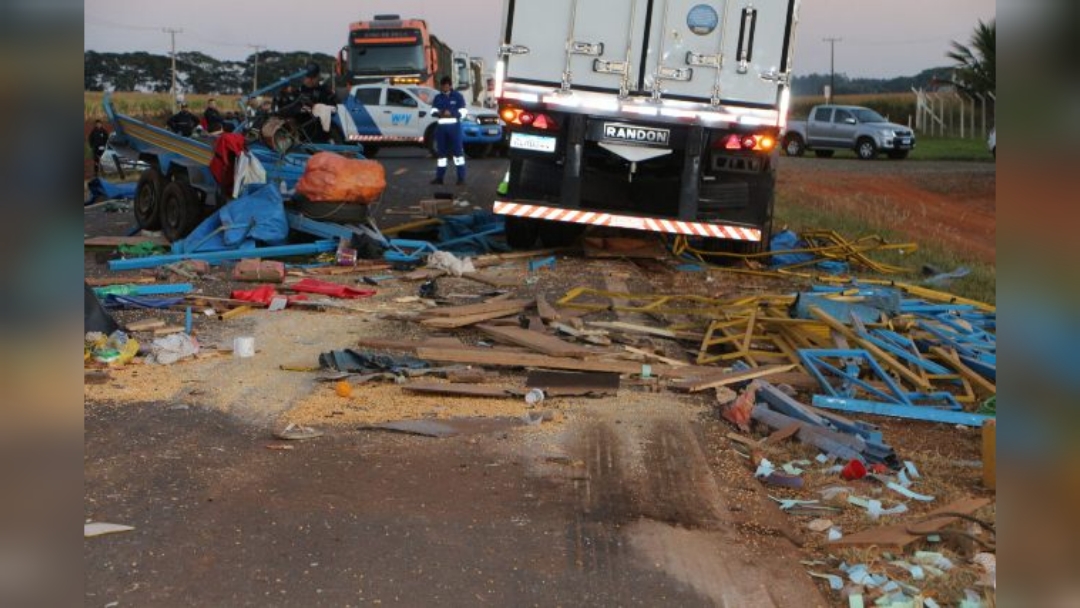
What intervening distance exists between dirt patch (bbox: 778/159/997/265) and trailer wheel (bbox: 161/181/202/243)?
11383mm

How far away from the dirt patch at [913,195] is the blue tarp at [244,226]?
10.5 meters

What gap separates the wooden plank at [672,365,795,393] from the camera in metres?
8.05

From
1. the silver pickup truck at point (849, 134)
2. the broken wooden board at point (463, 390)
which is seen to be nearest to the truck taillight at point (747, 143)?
the broken wooden board at point (463, 390)

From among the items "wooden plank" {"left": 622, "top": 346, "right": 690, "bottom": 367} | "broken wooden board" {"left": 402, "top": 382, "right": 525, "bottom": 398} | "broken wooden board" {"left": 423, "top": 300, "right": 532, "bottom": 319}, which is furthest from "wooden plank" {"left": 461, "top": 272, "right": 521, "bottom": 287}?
"broken wooden board" {"left": 402, "top": 382, "right": 525, "bottom": 398}

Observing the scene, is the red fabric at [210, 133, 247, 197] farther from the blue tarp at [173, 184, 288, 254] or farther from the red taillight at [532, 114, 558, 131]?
the red taillight at [532, 114, 558, 131]

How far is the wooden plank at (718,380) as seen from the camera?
8055mm

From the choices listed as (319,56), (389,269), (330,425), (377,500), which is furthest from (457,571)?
(319,56)

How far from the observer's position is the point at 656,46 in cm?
1248

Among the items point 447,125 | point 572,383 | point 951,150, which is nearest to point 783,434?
point 572,383

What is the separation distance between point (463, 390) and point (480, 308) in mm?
2439

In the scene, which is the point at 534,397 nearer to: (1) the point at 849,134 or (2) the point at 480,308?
(2) the point at 480,308

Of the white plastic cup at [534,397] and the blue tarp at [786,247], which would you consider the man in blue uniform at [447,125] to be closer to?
the blue tarp at [786,247]
